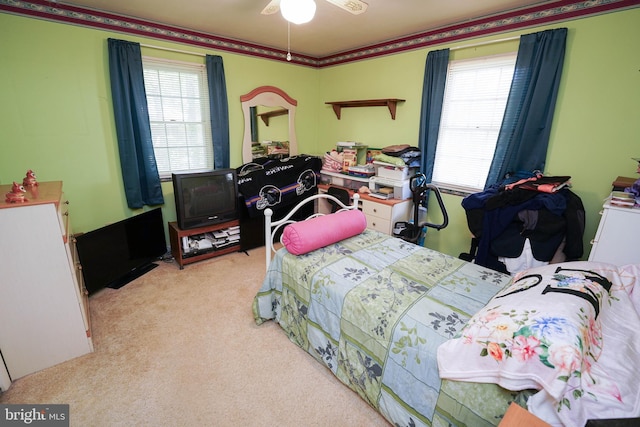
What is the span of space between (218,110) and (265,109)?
702 mm

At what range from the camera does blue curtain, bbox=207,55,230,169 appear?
3322 mm

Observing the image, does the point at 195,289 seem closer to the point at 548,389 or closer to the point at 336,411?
the point at 336,411

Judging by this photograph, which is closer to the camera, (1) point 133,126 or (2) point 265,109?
(1) point 133,126

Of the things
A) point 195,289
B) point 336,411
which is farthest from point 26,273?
point 336,411

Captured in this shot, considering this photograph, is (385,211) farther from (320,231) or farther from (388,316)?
(388,316)

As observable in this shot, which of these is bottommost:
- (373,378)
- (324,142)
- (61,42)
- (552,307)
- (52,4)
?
(373,378)

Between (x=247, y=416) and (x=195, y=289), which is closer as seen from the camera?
(x=247, y=416)

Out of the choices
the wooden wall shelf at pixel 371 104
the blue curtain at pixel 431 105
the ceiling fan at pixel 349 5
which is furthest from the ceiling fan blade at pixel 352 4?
the wooden wall shelf at pixel 371 104

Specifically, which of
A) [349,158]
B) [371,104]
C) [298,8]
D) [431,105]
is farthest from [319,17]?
[349,158]

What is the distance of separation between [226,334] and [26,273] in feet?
4.12

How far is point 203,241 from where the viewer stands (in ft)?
10.7

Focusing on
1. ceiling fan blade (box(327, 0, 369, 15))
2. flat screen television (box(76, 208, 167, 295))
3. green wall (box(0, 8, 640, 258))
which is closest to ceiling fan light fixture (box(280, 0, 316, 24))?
ceiling fan blade (box(327, 0, 369, 15))

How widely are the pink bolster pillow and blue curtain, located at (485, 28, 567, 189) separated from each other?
1531 millimetres

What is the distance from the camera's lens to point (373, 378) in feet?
4.90
